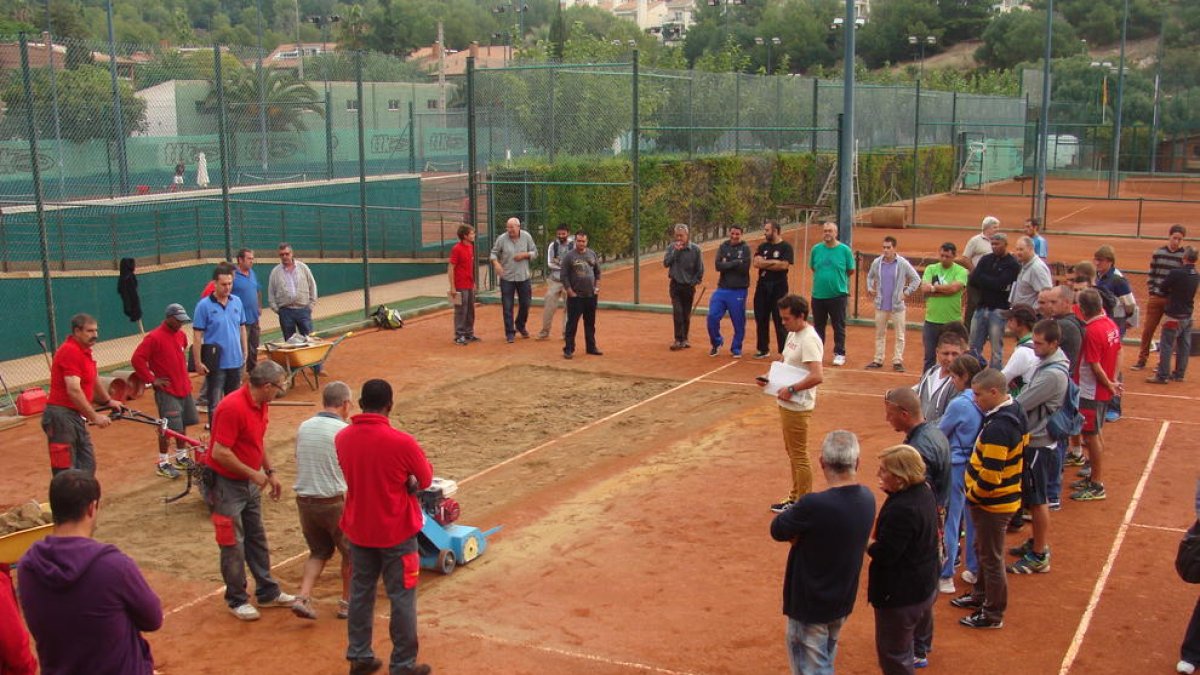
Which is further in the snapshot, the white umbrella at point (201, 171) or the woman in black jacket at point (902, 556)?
the white umbrella at point (201, 171)

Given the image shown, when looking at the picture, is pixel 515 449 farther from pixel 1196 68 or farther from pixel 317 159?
pixel 1196 68

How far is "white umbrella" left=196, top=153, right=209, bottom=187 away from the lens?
22312 millimetres

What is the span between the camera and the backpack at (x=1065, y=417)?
8516 millimetres

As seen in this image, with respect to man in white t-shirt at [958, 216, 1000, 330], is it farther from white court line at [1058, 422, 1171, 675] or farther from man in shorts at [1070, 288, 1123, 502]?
man in shorts at [1070, 288, 1123, 502]

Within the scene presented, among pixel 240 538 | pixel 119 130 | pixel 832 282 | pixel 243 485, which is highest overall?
pixel 119 130

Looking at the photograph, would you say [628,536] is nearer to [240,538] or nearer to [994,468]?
[240,538]

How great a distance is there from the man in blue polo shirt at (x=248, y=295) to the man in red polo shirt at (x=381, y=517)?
809 centimetres

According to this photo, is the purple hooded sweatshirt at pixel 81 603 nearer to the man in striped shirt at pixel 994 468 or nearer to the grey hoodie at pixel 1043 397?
the man in striped shirt at pixel 994 468

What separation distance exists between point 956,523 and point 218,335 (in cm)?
802

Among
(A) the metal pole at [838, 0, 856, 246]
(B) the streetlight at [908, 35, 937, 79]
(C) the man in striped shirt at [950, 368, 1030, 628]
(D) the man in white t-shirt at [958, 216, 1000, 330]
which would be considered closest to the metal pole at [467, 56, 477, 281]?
(A) the metal pole at [838, 0, 856, 246]

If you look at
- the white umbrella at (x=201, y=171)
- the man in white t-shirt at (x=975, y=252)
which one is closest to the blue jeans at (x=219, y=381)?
the man in white t-shirt at (x=975, y=252)

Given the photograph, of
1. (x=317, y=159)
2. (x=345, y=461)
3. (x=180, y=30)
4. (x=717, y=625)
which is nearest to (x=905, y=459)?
(x=717, y=625)

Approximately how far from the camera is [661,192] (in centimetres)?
2777

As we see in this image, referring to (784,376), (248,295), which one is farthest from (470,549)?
(248,295)
